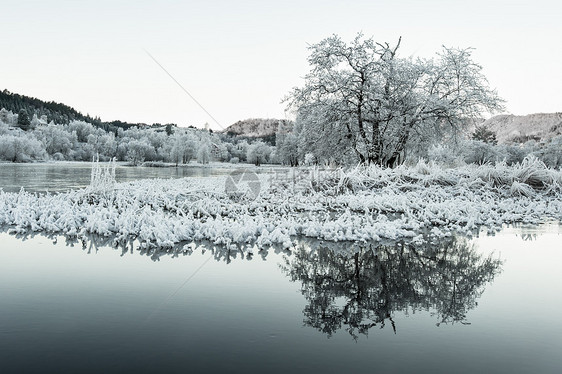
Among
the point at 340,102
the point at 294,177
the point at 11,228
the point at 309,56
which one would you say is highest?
the point at 309,56

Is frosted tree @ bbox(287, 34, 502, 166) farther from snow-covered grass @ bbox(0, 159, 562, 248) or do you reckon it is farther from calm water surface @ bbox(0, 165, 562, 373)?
calm water surface @ bbox(0, 165, 562, 373)

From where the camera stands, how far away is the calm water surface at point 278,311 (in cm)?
290

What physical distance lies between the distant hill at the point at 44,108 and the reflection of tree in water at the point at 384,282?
15683 centimetres

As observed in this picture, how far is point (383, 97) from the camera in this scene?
→ 2283cm

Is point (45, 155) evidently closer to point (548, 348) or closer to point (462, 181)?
point (462, 181)

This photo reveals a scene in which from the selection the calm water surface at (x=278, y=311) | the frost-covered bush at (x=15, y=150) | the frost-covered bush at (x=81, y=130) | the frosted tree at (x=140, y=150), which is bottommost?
the calm water surface at (x=278, y=311)

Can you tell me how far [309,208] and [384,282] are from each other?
6317 millimetres

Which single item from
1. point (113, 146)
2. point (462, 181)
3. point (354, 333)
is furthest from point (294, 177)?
point (113, 146)

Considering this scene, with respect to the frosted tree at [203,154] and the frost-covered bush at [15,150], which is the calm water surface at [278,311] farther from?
the frosted tree at [203,154]

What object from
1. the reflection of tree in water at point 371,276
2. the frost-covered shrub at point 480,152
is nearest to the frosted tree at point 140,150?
the frost-covered shrub at point 480,152

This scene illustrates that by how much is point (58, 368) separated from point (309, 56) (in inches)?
898

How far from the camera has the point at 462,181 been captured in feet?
49.7

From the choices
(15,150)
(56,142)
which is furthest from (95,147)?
(15,150)

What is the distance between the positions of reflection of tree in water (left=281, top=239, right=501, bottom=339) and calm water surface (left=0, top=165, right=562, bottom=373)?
0.02 m
